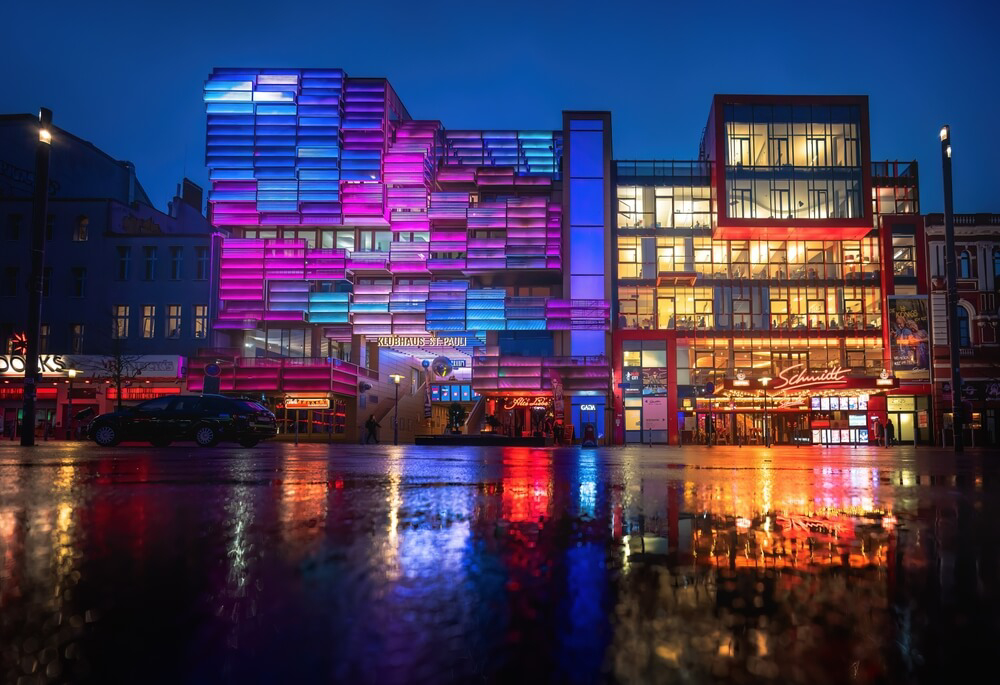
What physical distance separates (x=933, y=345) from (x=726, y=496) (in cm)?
A: 5811

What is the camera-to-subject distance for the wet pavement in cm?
139

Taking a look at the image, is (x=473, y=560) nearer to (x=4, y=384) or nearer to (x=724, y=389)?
(x=724, y=389)

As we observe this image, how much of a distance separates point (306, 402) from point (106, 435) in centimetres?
2960

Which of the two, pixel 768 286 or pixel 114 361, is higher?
pixel 768 286

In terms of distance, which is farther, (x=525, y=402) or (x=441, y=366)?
(x=441, y=366)

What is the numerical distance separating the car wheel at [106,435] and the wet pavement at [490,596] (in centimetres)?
2133

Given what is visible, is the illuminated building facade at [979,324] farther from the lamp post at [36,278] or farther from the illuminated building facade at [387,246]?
the lamp post at [36,278]

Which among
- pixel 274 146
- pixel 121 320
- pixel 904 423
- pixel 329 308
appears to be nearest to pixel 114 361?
pixel 121 320

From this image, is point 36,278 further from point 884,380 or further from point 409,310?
point 884,380

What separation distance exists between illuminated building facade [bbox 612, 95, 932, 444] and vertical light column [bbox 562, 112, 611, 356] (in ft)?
5.20

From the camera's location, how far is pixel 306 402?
53000 mm

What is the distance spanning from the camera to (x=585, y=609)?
70.6 inches

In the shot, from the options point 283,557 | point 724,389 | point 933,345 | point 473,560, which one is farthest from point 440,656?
point 933,345

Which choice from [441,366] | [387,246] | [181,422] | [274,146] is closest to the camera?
[181,422]
